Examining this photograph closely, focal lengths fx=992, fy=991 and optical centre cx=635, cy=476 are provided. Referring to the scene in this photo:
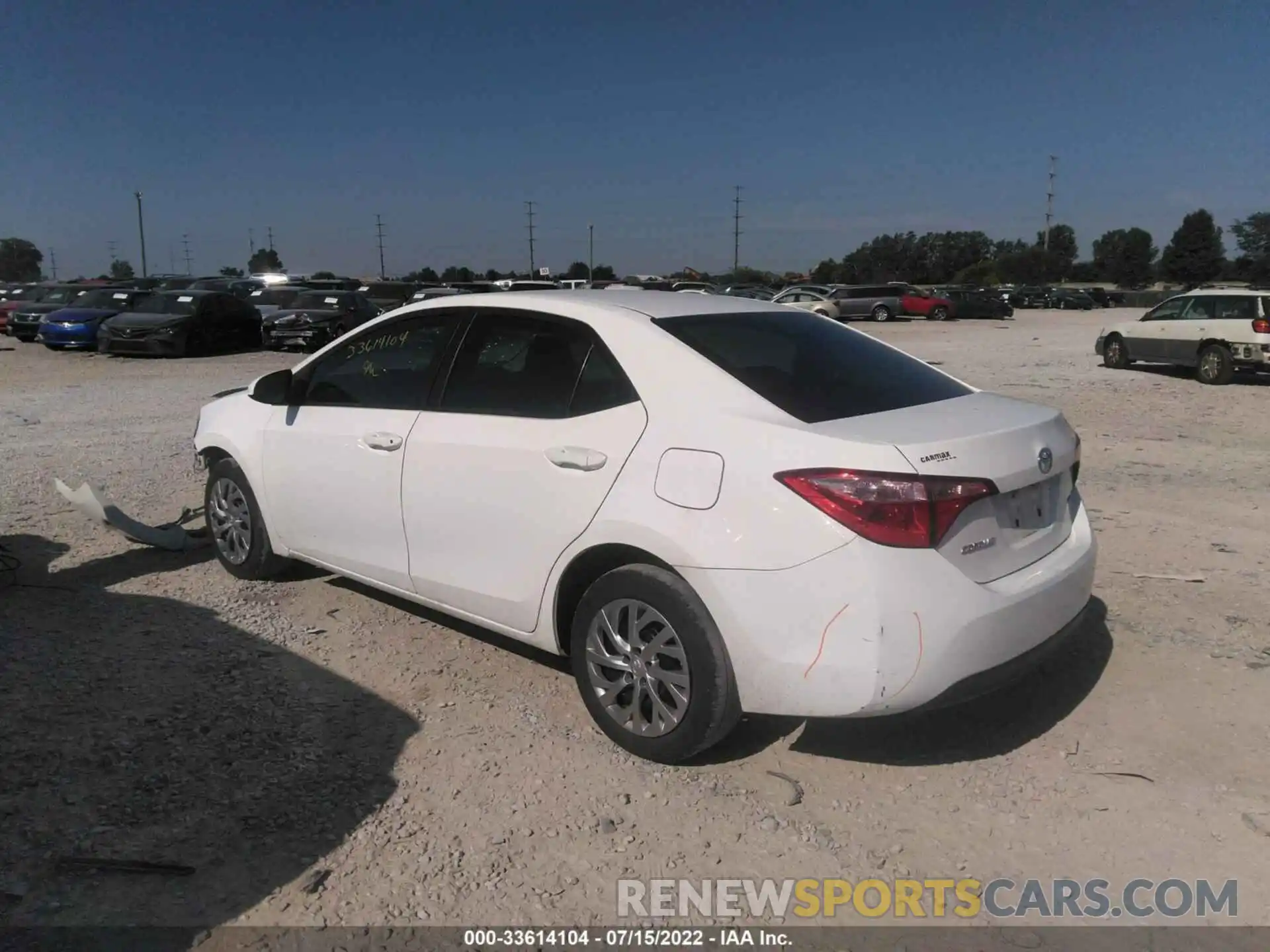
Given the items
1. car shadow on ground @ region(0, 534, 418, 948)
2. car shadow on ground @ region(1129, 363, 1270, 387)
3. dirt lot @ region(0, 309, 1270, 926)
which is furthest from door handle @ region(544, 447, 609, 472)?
car shadow on ground @ region(1129, 363, 1270, 387)

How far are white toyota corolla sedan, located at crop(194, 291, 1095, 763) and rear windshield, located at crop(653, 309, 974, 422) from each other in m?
0.02

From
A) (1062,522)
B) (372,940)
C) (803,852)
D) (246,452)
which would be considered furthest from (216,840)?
(1062,522)

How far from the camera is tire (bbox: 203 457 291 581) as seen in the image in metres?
5.37

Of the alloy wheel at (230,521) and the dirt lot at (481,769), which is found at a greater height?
the alloy wheel at (230,521)

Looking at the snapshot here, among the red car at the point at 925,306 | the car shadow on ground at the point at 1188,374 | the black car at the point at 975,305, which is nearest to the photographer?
the car shadow on ground at the point at 1188,374

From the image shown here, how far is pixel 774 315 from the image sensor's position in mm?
4324

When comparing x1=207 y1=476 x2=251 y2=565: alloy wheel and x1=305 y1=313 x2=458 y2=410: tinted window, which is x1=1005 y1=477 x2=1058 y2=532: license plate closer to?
x1=305 y1=313 x2=458 y2=410: tinted window

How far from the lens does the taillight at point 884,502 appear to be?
10.1 ft

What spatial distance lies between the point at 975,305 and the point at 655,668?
4739cm

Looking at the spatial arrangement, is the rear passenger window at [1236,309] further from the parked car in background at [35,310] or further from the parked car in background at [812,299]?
the parked car in background at [35,310]

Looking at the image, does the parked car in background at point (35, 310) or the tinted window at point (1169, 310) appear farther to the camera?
the parked car in background at point (35, 310)

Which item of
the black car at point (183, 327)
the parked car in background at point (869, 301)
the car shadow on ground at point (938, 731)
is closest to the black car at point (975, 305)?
the parked car in background at point (869, 301)

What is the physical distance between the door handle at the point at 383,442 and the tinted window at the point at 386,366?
143 millimetres
